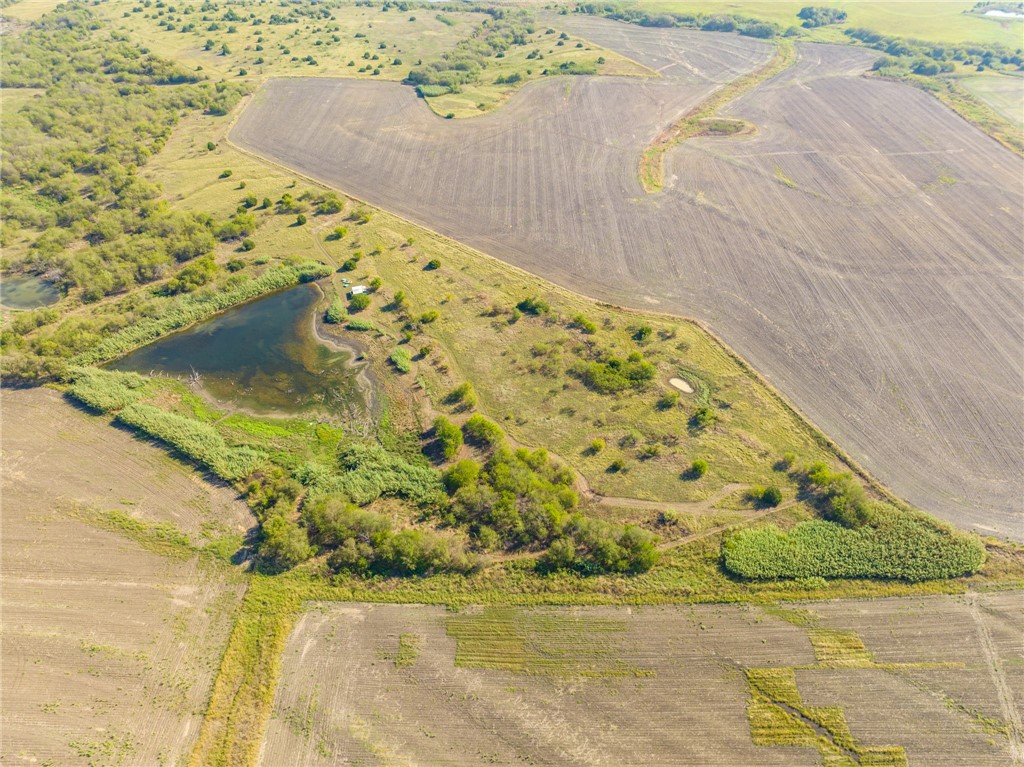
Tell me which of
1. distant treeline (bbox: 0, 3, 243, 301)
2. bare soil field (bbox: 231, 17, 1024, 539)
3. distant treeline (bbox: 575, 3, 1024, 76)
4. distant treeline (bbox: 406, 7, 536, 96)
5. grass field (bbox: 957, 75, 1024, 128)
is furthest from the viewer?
distant treeline (bbox: 575, 3, 1024, 76)

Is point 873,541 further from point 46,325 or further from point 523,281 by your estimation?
point 46,325

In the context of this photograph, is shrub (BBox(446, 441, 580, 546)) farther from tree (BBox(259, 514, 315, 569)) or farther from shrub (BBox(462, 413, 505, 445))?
tree (BBox(259, 514, 315, 569))

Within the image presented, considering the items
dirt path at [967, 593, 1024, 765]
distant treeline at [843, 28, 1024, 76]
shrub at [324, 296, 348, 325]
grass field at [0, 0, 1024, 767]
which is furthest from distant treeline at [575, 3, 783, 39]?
dirt path at [967, 593, 1024, 765]

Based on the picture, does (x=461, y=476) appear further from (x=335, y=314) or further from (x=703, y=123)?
(x=703, y=123)

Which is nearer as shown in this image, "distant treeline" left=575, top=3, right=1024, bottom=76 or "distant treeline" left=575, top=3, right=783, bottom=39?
"distant treeline" left=575, top=3, right=1024, bottom=76

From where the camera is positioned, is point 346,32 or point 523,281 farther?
point 346,32

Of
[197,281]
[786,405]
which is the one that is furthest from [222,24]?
[786,405]

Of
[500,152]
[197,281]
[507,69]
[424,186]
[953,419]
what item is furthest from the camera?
[507,69]
